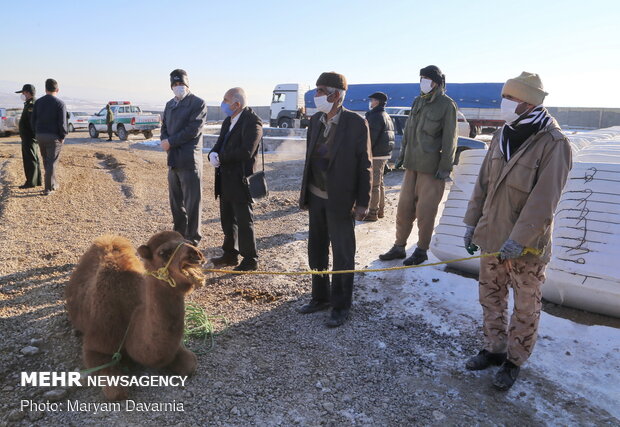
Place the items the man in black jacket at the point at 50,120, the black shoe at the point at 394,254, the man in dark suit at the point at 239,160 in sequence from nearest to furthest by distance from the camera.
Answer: the man in dark suit at the point at 239,160 < the black shoe at the point at 394,254 < the man in black jacket at the point at 50,120

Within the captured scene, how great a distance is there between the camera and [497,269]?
3.28 meters

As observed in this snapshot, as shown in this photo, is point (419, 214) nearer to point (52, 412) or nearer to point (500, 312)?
point (500, 312)

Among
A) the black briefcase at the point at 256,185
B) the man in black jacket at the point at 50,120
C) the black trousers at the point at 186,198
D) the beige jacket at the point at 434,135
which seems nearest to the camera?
the black briefcase at the point at 256,185

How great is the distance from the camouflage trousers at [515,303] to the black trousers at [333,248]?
3.98 feet

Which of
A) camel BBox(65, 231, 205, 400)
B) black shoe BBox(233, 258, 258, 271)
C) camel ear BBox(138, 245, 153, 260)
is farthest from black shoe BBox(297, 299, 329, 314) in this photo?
camel ear BBox(138, 245, 153, 260)

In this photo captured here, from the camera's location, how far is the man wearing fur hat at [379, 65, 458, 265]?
5297 millimetres

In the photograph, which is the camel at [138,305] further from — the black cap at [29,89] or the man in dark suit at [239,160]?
the black cap at [29,89]

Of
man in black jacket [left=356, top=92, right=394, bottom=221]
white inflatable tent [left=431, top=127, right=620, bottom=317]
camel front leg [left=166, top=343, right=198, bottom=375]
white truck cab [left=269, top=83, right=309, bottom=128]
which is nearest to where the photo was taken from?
camel front leg [left=166, top=343, right=198, bottom=375]

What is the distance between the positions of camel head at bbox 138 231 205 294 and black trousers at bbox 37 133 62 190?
677 centimetres

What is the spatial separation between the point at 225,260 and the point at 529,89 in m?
3.93

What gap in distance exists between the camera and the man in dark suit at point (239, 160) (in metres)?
5.02

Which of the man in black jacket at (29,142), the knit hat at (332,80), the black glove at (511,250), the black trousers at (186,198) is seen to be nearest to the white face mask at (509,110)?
the black glove at (511,250)

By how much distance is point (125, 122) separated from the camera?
22766 millimetres

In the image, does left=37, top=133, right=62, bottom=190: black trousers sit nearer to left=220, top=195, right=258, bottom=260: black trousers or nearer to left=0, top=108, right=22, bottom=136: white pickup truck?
left=220, top=195, right=258, bottom=260: black trousers
